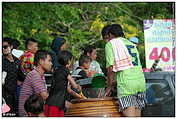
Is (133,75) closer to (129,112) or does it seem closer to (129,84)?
(129,84)

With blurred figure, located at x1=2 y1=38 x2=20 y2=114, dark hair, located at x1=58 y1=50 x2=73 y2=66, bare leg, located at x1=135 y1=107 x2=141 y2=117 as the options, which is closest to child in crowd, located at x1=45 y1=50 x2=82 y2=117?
dark hair, located at x1=58 y1=50 x2=73 y2=66

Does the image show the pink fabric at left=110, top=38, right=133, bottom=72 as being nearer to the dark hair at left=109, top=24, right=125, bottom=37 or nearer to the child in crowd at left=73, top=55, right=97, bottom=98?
the dark hair at left=109, top=24, right=125, bottom=37

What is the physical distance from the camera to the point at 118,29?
6254 mm

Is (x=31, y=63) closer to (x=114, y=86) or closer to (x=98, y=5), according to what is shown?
(x=114, y=86)

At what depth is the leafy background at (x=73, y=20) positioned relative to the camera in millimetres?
13266

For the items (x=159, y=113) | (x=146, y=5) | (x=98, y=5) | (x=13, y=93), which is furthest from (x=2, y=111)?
(x=146, y=5)

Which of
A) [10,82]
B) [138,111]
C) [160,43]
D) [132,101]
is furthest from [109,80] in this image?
[160,43]

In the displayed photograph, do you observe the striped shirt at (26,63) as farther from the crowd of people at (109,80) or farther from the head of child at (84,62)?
the crowd of people at (109,80)

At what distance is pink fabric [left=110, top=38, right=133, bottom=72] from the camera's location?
606 cm

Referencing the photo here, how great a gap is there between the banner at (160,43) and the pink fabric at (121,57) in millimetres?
4501

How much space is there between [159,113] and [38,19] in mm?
7391

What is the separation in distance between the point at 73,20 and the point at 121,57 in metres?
8.00

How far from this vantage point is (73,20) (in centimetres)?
1397

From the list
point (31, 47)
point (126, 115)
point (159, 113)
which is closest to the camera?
point (126, 115)
